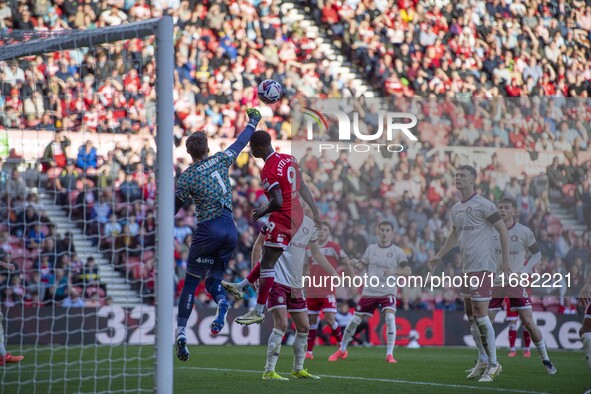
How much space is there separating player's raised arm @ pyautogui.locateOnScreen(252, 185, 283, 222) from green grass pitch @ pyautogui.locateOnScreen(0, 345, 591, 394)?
182cm

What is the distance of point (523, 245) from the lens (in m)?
14.2

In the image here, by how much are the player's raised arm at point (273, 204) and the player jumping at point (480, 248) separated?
2.30 meters

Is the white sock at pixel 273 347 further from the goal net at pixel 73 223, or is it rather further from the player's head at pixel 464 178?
the player's head at pixel 464 178

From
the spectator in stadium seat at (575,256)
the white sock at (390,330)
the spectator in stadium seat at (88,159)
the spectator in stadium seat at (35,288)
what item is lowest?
the white sock at (390,330)

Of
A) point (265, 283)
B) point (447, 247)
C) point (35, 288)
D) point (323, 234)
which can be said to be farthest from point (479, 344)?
point (35, 288)

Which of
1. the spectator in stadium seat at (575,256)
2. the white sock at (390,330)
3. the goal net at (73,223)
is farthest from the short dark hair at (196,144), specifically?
the spectator in stadium seat at (575,256)

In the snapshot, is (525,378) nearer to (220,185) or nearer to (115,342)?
(220,185)

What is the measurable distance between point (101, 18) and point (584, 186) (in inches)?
442

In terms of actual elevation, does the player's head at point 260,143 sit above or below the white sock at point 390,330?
above

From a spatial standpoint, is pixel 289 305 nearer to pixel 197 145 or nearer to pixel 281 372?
pixel 281 372

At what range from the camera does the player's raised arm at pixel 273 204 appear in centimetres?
1009

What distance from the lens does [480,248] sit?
11.2 meters

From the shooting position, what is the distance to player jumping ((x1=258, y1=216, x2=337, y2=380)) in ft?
35.8

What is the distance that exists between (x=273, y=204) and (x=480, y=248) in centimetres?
269
